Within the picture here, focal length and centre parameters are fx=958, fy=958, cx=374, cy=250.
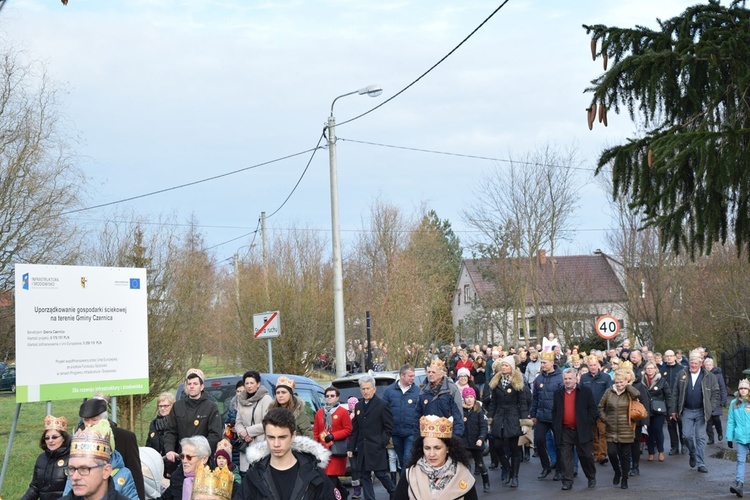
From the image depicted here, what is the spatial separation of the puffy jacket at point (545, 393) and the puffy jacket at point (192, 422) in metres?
6.45

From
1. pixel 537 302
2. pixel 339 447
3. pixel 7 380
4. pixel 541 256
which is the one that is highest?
pixel 541 256

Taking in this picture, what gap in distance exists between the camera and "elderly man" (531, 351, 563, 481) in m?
15.6

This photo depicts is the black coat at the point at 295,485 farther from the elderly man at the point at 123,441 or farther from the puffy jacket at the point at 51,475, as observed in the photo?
the puffy jacket at the point at 51,475

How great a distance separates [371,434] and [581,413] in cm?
356

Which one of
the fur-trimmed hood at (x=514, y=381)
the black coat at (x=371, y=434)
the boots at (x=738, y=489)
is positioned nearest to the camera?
the black coat at (x=371, y=434)

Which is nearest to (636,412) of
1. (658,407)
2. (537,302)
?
(658,407)

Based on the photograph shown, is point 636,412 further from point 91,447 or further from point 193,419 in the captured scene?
point 91,447

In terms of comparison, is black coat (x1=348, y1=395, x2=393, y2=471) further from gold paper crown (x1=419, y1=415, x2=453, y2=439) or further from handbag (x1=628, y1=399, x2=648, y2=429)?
gold paper crown (x1=419, y1=415, x2=453, y2=439)

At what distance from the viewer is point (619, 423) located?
580 inches

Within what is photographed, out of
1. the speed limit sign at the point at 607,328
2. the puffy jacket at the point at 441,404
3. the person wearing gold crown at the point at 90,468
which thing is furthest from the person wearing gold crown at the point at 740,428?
the speed limit sign at the point at 607,328

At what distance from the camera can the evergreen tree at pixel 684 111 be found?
10.3m

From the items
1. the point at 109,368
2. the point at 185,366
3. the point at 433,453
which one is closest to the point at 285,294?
the point at 185,366

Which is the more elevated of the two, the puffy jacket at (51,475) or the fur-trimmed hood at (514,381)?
the fur-trimmed hood at (514,381)

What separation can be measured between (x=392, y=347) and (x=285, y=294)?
7.76 metres
